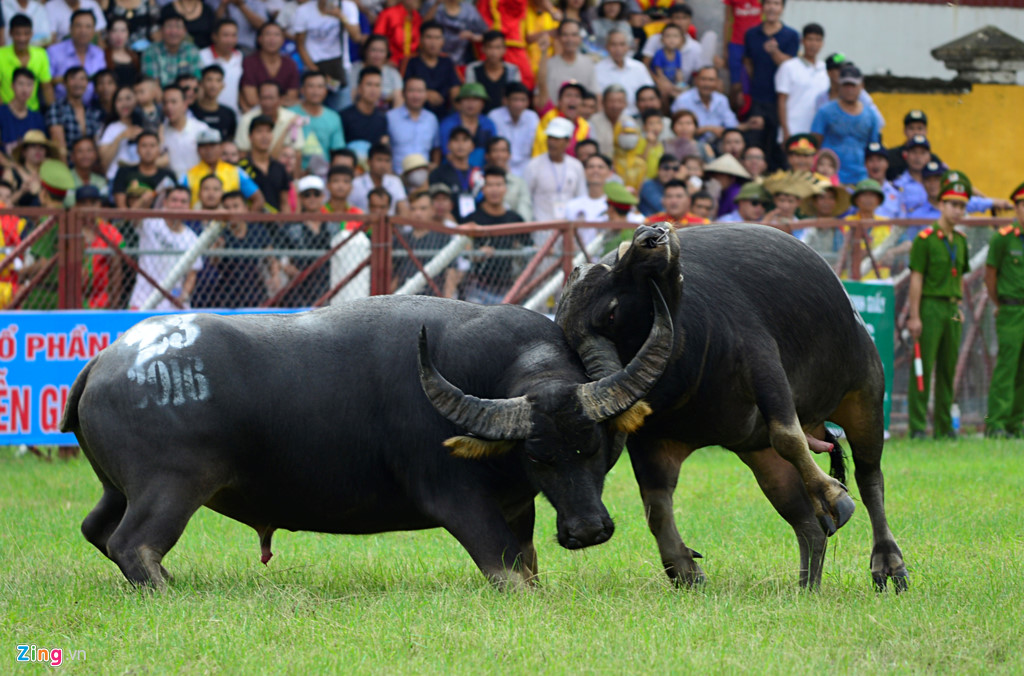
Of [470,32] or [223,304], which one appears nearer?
[223,304]

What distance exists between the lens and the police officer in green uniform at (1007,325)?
40.9 feet

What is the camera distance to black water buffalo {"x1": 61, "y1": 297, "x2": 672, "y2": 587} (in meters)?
5.50

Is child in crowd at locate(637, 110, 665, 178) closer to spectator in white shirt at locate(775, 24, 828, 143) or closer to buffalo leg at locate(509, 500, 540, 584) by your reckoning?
spectator in white shirt at locate(775, 24, 828, 143)

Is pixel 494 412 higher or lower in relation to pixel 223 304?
higher

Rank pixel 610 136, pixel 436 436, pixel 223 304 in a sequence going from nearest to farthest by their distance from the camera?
1. pixel 436 436
2. pixel 223 304
3. pixel 610 136

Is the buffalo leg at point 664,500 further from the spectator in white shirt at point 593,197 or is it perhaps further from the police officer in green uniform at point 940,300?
the spectator in white shirt at point 593,197

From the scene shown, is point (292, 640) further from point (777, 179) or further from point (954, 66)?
point (954, 66)

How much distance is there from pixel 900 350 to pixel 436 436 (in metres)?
8.07

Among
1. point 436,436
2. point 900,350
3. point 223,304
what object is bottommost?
point 900,350

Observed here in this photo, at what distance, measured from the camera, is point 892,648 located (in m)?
4.63

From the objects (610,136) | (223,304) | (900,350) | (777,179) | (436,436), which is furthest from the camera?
(610,136)

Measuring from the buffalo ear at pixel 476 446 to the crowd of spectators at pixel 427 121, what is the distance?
6177 mm

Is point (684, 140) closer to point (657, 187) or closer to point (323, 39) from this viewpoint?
point (657, 187)

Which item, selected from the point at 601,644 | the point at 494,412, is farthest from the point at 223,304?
the point at 601,644
